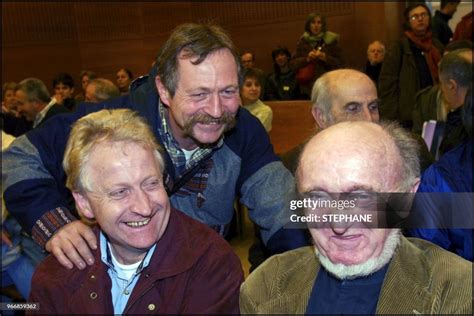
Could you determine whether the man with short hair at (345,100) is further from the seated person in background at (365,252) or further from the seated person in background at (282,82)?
the seated person in background at (282,82)

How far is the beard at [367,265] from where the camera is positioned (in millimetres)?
1411

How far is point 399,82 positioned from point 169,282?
3725 millimetres

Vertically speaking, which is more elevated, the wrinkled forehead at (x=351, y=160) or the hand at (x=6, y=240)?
the wrinkled forehead at (x=351, y=160)

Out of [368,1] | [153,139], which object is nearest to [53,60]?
[368,1]

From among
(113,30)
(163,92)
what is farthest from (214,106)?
(113,30)

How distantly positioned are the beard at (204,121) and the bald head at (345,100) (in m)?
0.70

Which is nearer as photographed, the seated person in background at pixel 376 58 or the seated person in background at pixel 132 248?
the seated person in background at pixel 132 248

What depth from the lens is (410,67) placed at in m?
4.86

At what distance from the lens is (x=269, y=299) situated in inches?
60.4

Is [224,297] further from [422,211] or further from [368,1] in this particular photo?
[368,1]

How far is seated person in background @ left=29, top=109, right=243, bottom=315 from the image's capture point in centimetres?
163

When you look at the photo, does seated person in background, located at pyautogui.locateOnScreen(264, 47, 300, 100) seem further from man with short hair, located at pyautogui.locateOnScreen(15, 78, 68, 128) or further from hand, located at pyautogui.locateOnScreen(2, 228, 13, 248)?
hand, located at pyautogui.locateOnScreen(2, 228, 13, 248)

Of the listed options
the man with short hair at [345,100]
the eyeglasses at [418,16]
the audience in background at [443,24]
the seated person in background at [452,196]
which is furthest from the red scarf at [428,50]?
the seated person in background at [452,196]

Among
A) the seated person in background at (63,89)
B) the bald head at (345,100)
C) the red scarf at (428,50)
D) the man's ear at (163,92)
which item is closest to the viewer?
the man's ear at (163,92)
